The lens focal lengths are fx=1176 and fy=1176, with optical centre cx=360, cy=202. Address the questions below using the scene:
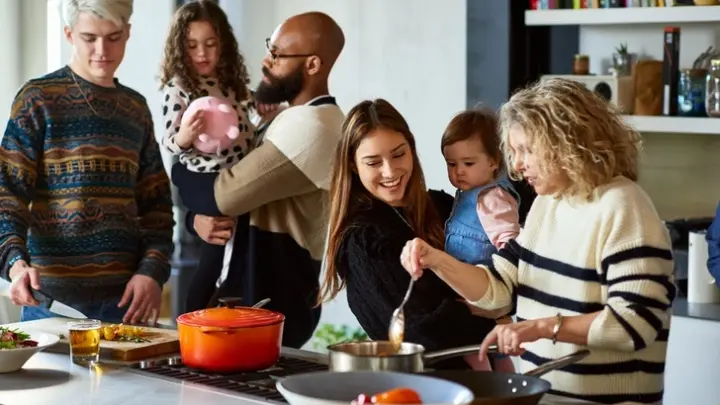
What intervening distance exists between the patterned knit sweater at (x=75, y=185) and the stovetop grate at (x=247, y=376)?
78 cm

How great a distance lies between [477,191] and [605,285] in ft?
1.69

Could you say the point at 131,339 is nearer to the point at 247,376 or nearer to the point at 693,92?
the point at 247,376

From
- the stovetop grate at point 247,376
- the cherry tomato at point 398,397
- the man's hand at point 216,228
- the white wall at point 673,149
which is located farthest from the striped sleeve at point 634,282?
the white wall at point 673,149

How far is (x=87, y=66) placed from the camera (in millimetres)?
3146

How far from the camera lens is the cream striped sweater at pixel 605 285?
2.15 meters

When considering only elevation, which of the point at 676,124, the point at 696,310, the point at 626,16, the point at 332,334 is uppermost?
the point at 626,16

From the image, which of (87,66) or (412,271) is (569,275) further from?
(87,66)

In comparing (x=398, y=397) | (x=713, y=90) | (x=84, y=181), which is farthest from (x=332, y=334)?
(x=398, y=397)

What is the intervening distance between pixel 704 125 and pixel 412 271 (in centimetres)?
204

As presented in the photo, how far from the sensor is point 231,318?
238cm

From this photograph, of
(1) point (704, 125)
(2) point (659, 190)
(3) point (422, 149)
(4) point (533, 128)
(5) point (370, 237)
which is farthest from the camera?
(3) point (422, 149)

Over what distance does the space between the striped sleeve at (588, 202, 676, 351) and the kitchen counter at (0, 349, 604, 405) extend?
15cm

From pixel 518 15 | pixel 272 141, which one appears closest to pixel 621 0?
pixel 518 15

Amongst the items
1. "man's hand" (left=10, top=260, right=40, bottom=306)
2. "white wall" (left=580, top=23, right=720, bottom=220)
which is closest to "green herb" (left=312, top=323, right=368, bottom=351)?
"white wall" (left=580, top=23, right=720, bottom=220)
